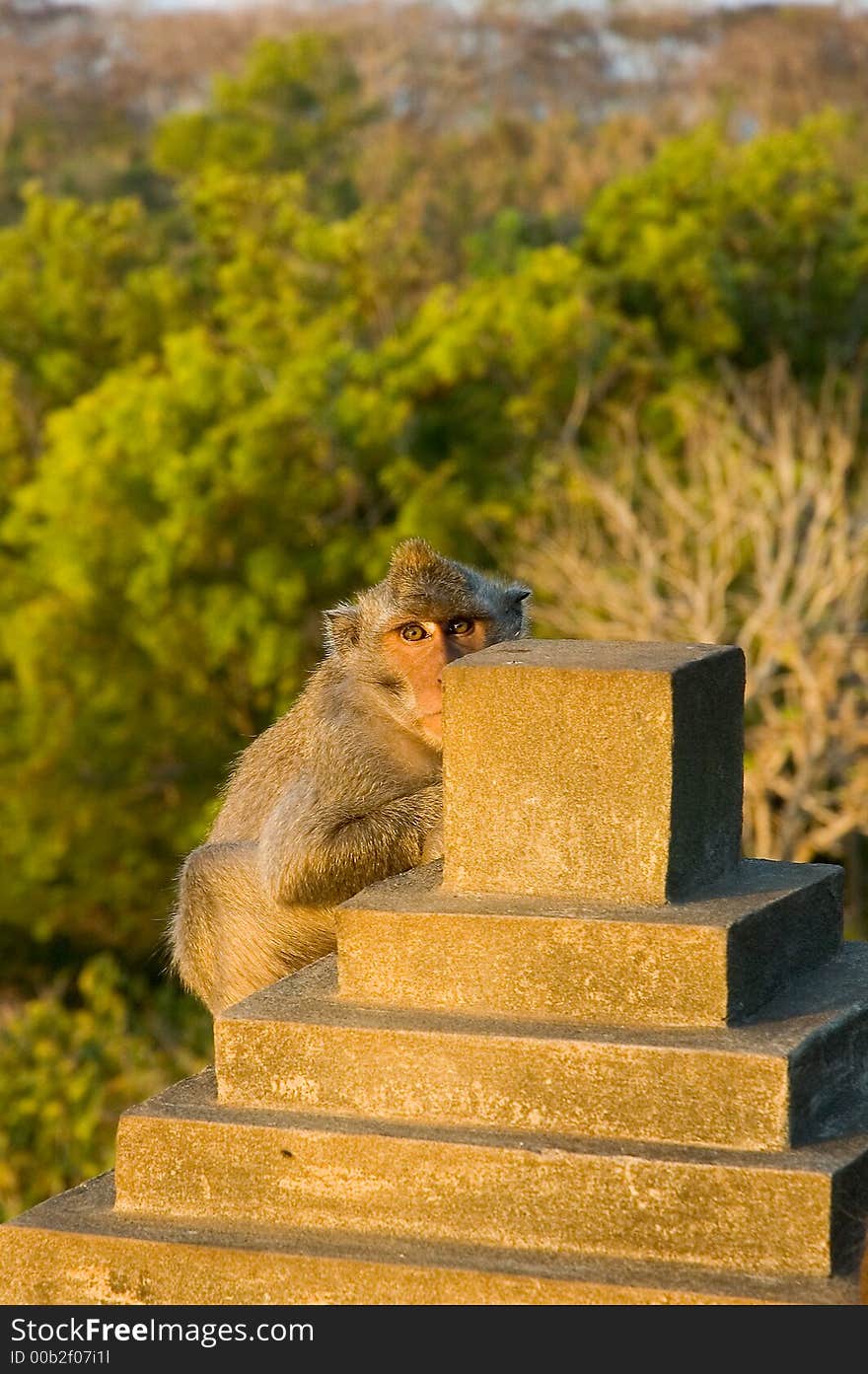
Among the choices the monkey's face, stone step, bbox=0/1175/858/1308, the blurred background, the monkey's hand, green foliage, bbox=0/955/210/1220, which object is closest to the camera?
stone step, bbox=0/1175/858/1308

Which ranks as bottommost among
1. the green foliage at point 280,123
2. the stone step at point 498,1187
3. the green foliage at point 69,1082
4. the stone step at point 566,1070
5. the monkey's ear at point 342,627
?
the green foliage at point 69,1082

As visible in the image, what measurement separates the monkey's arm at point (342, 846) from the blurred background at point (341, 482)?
1175 centimetres

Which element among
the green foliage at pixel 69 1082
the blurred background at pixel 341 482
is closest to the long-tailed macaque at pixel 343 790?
the green foliage at pixel 69 1082

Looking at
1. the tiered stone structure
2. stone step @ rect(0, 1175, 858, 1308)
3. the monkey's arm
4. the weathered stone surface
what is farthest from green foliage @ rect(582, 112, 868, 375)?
stone step @ rect(0, 1175, 858, 1308)

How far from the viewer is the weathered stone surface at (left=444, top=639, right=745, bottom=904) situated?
15.9ft

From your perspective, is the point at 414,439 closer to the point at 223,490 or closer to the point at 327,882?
the point at 223,490

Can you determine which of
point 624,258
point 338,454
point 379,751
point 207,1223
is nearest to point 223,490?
point 338,454

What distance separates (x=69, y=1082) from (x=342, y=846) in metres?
12.2

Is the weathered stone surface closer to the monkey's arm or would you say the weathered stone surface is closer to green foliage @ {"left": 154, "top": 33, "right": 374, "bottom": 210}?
the monkey's arm

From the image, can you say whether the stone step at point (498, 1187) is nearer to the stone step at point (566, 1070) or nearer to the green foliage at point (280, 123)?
the stone step at point (566, 1070)

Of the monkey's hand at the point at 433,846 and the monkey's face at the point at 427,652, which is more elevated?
the monkey's face at the point at 427,652

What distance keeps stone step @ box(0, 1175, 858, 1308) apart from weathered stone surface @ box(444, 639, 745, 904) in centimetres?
86

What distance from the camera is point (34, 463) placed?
95.9ft

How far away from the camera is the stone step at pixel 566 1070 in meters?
4.50
